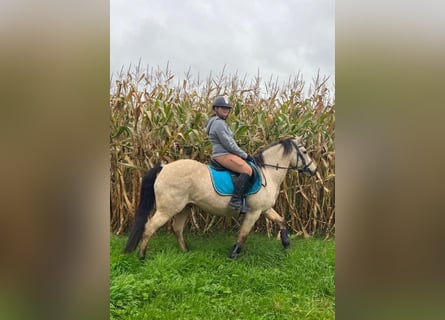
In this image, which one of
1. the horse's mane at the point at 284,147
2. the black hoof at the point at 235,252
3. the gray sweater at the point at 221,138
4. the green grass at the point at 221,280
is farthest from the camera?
→ the horse's mane at the point at 284,147

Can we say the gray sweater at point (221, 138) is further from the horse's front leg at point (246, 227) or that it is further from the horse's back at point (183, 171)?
the horse's front leg at point (246, 227)

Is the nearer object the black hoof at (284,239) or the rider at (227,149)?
the rider at (227,149)

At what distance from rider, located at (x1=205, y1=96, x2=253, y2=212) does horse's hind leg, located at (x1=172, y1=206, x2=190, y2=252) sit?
0.40 meters

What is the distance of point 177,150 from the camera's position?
294 cm

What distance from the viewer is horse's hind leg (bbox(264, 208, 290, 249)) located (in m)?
2.87

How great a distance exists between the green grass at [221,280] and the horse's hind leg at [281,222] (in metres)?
0.06

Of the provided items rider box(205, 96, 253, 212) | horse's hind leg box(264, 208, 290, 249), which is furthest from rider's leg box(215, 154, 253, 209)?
horse's hind leg box(264, 208, 290, 249)

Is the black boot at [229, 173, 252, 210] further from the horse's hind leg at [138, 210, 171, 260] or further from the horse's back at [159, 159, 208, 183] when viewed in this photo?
the horse's hind leg at [138, 210, 171, 260]

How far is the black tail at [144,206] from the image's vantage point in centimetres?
270

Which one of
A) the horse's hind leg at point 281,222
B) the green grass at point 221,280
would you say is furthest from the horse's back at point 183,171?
the horse's hind leg at point 281,222

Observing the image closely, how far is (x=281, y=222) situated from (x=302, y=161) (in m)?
0.56
